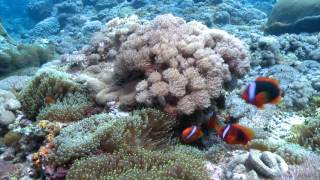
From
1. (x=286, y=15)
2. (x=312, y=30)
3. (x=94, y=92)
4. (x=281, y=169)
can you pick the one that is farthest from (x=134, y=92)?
(x=286, y=15)

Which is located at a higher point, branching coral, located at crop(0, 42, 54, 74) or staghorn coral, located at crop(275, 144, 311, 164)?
staghorn coral, located at crop(275, 144, 311, 164)

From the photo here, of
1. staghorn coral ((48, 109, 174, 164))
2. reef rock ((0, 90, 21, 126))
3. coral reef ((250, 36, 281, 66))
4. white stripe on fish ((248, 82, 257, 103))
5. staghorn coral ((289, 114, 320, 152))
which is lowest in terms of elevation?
coral reef ((250, 36, 281, 66))

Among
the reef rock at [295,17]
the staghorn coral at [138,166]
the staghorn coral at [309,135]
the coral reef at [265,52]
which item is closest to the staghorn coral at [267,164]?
the staghorn coral at [138,166]

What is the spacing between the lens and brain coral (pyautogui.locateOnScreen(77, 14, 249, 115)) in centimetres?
553

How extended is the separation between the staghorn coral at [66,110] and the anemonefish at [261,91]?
9.64ft

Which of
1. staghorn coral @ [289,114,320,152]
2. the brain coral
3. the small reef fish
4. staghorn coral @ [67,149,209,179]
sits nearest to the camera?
staghorn coral @ [67,149,209,179]

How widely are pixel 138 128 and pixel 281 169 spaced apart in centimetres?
203

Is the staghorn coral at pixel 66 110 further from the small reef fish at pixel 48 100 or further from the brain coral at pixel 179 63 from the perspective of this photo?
the brain coral at pixel 179 63

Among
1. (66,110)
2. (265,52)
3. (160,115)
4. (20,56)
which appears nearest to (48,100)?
(66,110)

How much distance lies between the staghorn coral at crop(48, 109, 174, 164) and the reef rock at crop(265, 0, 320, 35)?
12.3m

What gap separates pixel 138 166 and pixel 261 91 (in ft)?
5.78

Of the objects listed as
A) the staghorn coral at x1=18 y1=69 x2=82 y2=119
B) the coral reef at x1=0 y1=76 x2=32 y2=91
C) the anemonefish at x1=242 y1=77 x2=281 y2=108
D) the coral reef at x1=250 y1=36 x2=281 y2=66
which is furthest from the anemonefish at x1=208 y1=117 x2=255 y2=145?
the coral reef at x1=250 y1=36 x2=281 y2=66

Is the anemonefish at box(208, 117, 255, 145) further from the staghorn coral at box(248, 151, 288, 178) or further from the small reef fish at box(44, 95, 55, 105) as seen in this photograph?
the small reef fish at box(44, 95, 55, 105)

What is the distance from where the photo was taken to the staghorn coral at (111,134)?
175 inches
